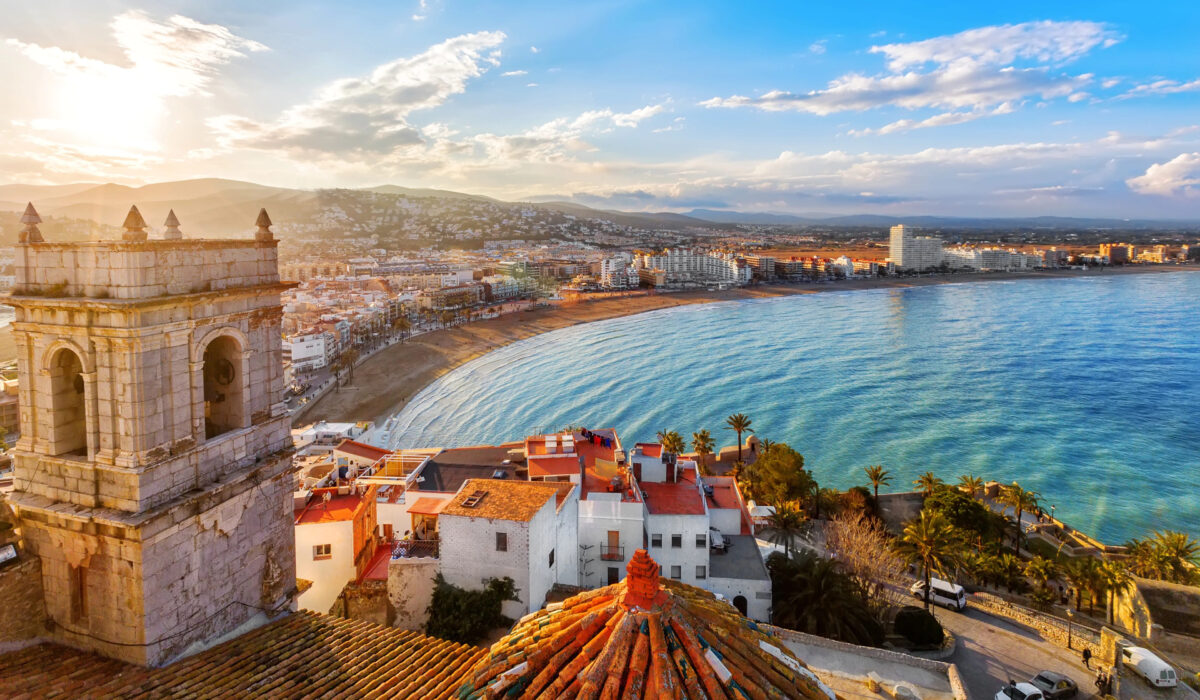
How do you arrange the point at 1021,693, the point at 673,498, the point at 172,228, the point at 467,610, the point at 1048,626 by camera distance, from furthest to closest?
the point at 673,498 → the point at 1048,626 → the point at 1021,693 → the point at 467,610 → the point at 172,228

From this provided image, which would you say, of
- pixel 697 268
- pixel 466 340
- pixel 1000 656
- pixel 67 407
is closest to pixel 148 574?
pixel 67 407

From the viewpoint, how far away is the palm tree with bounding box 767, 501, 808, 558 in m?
22.4

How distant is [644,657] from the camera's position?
478 cm

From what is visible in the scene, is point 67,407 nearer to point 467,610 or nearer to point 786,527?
point 467,610

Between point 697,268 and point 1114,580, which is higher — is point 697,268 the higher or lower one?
the higher one

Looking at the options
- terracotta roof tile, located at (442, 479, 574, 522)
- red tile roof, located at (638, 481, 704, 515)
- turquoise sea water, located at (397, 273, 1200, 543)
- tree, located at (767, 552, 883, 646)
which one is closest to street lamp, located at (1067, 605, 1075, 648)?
tree, located at (767, 552, 883, 646)

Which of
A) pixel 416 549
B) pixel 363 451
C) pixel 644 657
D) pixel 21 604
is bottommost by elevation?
pixel 363 451

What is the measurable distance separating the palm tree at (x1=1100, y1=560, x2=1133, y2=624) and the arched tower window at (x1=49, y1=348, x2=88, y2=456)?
24.2 meters

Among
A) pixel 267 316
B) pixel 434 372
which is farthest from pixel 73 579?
pixel 434 372

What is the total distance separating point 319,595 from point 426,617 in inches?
136

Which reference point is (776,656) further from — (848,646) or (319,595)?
(319,595)

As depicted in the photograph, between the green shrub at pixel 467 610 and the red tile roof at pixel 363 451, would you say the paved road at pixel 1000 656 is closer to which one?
the green shrub at pixel 467 610

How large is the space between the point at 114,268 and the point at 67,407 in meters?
1.81

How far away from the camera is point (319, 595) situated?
630 inches
